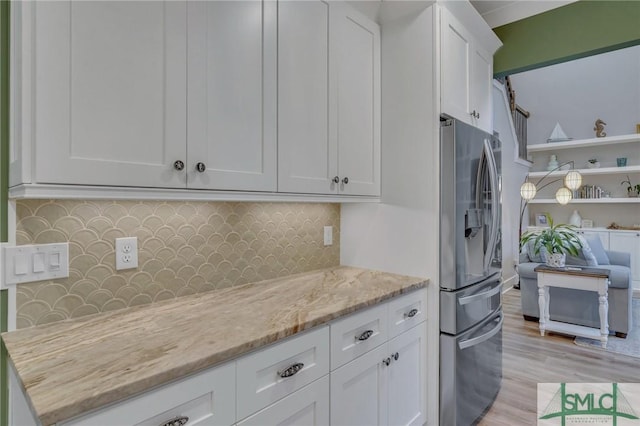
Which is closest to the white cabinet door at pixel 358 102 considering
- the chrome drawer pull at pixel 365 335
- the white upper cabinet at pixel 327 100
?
the white upper cabinet at pixel 327 100

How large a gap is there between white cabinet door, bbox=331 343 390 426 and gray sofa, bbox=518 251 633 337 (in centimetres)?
318

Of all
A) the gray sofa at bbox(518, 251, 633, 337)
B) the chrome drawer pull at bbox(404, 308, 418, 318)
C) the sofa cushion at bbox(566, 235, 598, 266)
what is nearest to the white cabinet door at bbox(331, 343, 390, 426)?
the chrome drawer pull at bbox(404, 308, 418, 318)

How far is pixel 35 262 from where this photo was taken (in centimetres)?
119

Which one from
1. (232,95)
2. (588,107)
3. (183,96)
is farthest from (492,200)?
(588,107)

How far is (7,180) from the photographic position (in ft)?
3.74

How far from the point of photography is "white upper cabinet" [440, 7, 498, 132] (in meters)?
1.96

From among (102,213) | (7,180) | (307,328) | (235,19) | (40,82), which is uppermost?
(235,19)

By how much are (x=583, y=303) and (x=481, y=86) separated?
9.13 ft

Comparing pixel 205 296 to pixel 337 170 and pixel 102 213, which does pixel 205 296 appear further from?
pixel 337 170

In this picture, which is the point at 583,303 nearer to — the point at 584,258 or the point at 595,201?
the point at 584,258

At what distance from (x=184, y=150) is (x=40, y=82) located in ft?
1.36

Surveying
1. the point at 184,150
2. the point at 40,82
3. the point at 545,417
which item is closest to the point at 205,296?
the point at 184,150

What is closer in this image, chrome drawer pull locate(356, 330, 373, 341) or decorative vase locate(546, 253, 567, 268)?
chrome drawer pull locate(356, 330, 373, 341)

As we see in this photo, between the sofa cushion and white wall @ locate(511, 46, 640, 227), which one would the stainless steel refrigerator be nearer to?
the sofa cushion
